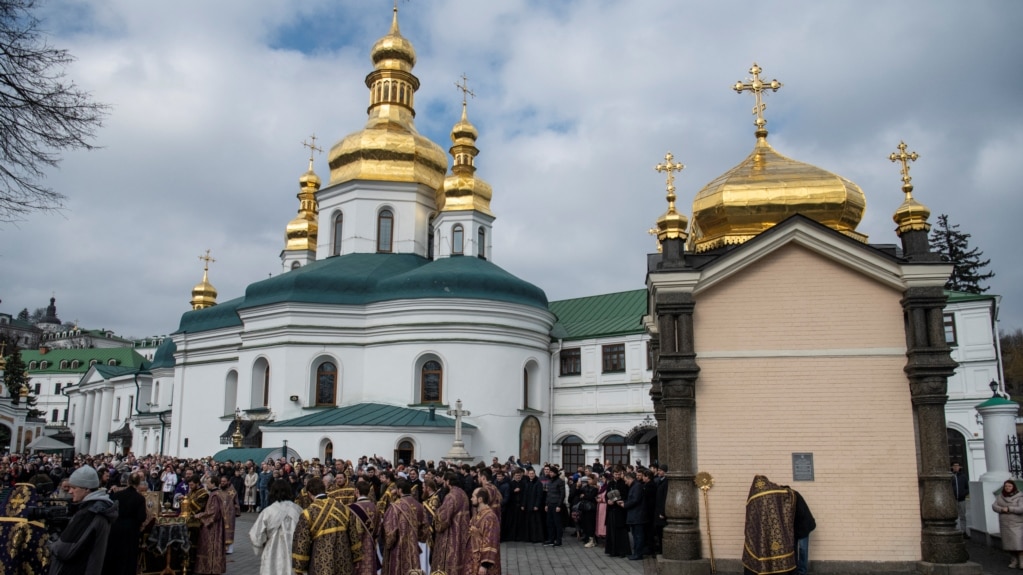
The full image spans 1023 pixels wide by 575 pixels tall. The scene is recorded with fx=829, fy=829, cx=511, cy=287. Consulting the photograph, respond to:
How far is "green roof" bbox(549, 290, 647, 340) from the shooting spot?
1291 inches

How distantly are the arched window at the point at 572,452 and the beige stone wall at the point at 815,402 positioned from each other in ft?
66.6

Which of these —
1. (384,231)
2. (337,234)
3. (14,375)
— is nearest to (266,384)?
(337,234)

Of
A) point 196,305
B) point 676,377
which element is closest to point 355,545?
point 676,377

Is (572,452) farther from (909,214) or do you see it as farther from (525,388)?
(909,214)

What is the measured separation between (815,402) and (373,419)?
18.3m

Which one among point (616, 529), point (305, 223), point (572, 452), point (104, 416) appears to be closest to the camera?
point (616, 529)

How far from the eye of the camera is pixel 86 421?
57.6m

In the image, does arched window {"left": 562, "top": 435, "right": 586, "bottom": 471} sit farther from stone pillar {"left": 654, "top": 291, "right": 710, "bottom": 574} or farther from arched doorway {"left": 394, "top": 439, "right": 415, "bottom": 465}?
stone pillar {"left": 654, "top": 291, "right": 710, "bottom": 574}

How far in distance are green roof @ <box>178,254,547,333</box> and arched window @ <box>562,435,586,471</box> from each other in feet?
17.7

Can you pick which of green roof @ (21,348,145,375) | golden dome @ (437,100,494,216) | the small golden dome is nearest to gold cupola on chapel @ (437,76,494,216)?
golden dome @ (437,100,494,216)

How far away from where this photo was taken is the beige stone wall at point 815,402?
39.2ft

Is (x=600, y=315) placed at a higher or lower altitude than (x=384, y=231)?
Answer: lower

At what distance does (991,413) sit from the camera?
48.4 ft

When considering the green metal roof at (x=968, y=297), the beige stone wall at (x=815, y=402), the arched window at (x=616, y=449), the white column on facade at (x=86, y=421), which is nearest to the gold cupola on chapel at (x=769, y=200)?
the beige stone wall at (x=815, y=402)
